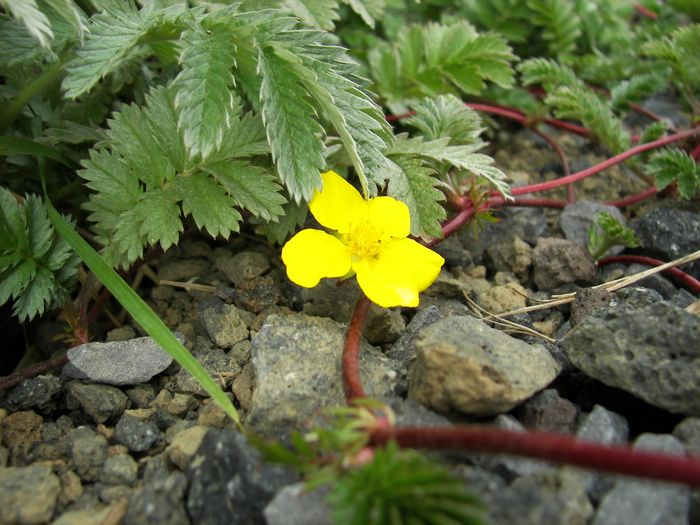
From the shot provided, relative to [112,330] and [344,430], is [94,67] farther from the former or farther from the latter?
[344,430]

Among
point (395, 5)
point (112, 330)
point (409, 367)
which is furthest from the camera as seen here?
point (395, 5)

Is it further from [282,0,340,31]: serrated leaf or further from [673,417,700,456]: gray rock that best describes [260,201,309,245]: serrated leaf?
[673,417,700,456]: gray rock

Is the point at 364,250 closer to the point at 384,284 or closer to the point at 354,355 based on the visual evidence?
the point at 384,284

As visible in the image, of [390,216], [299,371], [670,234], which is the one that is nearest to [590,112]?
[670,234]

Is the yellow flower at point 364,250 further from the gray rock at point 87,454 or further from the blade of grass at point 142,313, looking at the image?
the gray rock at point 87,454

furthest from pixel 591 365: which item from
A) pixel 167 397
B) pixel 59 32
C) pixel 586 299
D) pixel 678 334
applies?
pixel 59 32
